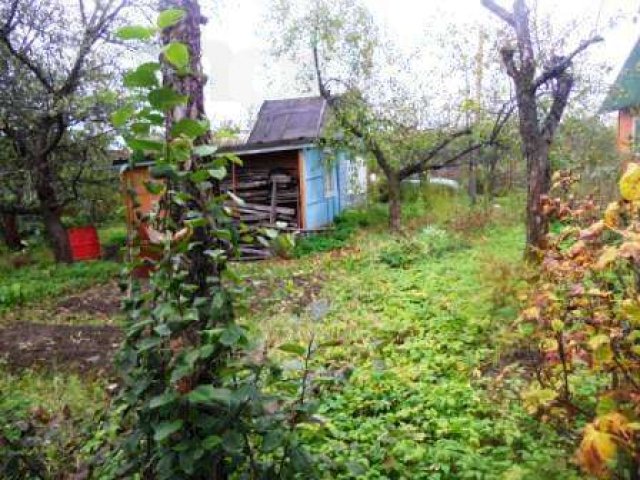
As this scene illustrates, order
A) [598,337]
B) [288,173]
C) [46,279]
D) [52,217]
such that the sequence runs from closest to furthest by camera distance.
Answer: [598,337] < [46,279] < [52,217] < [288,173]

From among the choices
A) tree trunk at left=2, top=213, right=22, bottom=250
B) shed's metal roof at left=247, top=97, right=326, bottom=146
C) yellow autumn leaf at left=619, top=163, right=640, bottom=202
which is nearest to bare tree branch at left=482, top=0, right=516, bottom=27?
yellow autumn leaf at left=619, top=163, right=640, bottom=202

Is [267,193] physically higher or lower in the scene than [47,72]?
lower

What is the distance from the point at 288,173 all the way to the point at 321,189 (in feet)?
5.06

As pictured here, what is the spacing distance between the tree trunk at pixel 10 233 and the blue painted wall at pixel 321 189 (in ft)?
23.8

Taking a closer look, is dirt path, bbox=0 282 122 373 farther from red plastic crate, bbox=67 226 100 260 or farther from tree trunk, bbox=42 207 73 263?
red plastic crate, bbox=67 226 100 260

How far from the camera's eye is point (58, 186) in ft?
40.4

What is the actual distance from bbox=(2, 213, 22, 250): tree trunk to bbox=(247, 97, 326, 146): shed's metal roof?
6.25 m

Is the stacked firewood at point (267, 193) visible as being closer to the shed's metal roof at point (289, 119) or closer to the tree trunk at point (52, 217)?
the shed's metal roof at point (289, 119)

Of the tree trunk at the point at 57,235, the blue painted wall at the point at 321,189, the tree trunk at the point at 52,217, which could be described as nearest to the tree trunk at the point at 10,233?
the tree trunk at the point at 52,217

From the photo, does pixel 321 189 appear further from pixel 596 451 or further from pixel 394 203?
pixel 596 451

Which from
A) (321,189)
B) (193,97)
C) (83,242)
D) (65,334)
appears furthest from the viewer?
(321,189)

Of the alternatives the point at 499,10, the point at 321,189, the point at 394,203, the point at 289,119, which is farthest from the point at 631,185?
the point at 289,119

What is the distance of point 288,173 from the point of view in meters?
13.7

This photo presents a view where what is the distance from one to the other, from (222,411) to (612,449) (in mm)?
1250
